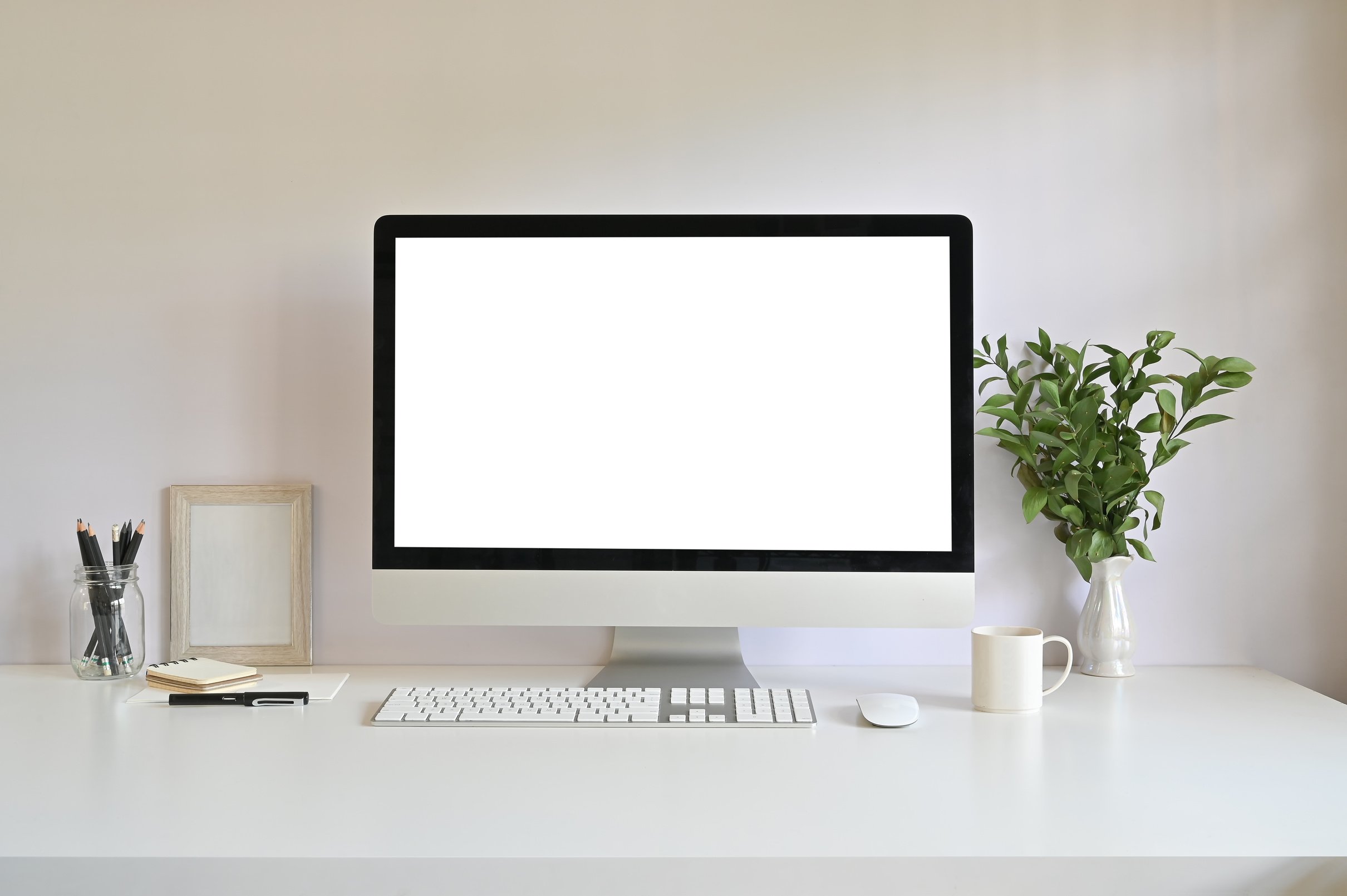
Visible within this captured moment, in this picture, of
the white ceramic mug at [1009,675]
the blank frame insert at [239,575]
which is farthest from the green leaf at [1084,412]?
the blank frame insert at [239,575]

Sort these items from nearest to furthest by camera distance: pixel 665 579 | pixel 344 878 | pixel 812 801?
pixel 344 878 → pixel 812 801 → pixel 665 579

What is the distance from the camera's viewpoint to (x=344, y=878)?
710 millimetres

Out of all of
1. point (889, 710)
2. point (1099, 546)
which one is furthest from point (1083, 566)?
point (889, 710)

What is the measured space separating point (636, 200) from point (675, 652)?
683 mm

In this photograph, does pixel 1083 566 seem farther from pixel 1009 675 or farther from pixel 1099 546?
pixel 1009 675

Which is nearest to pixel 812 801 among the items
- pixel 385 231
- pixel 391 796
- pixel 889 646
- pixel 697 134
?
pixel 391 796

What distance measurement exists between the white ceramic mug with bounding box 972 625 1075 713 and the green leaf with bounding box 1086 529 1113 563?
9.0 inches

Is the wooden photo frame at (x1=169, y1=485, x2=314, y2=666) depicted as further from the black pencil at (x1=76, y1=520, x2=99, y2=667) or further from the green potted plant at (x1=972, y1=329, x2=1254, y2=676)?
the green potted plant at (x1=972, y1=329, x2=1254, y2=676)

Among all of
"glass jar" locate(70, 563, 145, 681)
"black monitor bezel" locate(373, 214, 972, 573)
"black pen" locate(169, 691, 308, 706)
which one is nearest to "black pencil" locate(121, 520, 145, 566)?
"glass jar" locate(70, 563, 145, 681)

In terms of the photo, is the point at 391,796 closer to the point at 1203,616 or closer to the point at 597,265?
the point at 597,265

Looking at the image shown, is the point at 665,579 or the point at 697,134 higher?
the point at 697,134

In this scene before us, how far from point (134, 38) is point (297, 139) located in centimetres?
29

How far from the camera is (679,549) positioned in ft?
3.92

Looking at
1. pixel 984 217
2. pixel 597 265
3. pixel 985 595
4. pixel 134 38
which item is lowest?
pixel 985 595
